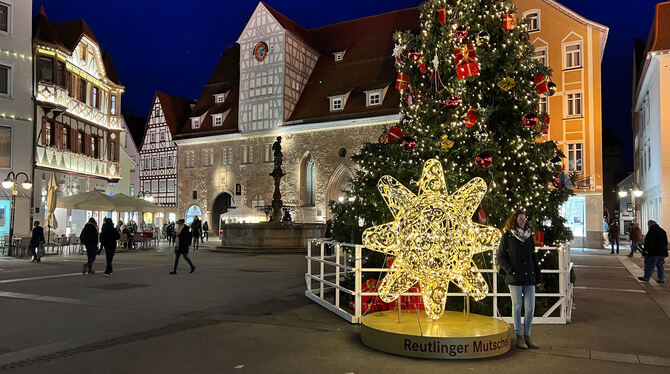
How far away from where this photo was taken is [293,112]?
44750mm

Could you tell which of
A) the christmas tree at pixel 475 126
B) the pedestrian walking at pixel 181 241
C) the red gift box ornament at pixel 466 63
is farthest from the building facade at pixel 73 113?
the red gift box ornament at pixel 466 63

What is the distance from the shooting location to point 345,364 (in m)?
6.32

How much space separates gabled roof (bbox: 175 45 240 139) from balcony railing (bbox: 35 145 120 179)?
12744 mm

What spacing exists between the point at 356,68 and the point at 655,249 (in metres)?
32.2

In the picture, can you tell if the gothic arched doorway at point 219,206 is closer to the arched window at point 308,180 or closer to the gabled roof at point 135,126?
the arched window at point 308,180

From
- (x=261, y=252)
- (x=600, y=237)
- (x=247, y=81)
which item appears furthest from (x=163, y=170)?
(x=600, y=237)

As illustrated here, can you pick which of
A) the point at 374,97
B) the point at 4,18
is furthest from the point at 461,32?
the point at 374,97

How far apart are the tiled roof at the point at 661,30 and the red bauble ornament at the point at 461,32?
22.8m

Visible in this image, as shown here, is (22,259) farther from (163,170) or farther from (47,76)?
(163,170)

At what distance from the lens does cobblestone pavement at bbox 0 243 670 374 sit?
20.7 feet

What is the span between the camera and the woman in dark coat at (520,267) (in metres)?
7.11

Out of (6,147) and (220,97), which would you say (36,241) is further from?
(220,97)

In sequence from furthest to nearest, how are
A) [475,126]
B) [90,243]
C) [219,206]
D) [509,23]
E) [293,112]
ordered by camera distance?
1. [219,206]
2. [293,112]
3. [90,243]
4. [509,23]
5. [475,126]

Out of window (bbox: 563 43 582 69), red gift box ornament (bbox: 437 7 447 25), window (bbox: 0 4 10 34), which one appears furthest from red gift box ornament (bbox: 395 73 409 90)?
window (bbox: 563 43 582 69)
